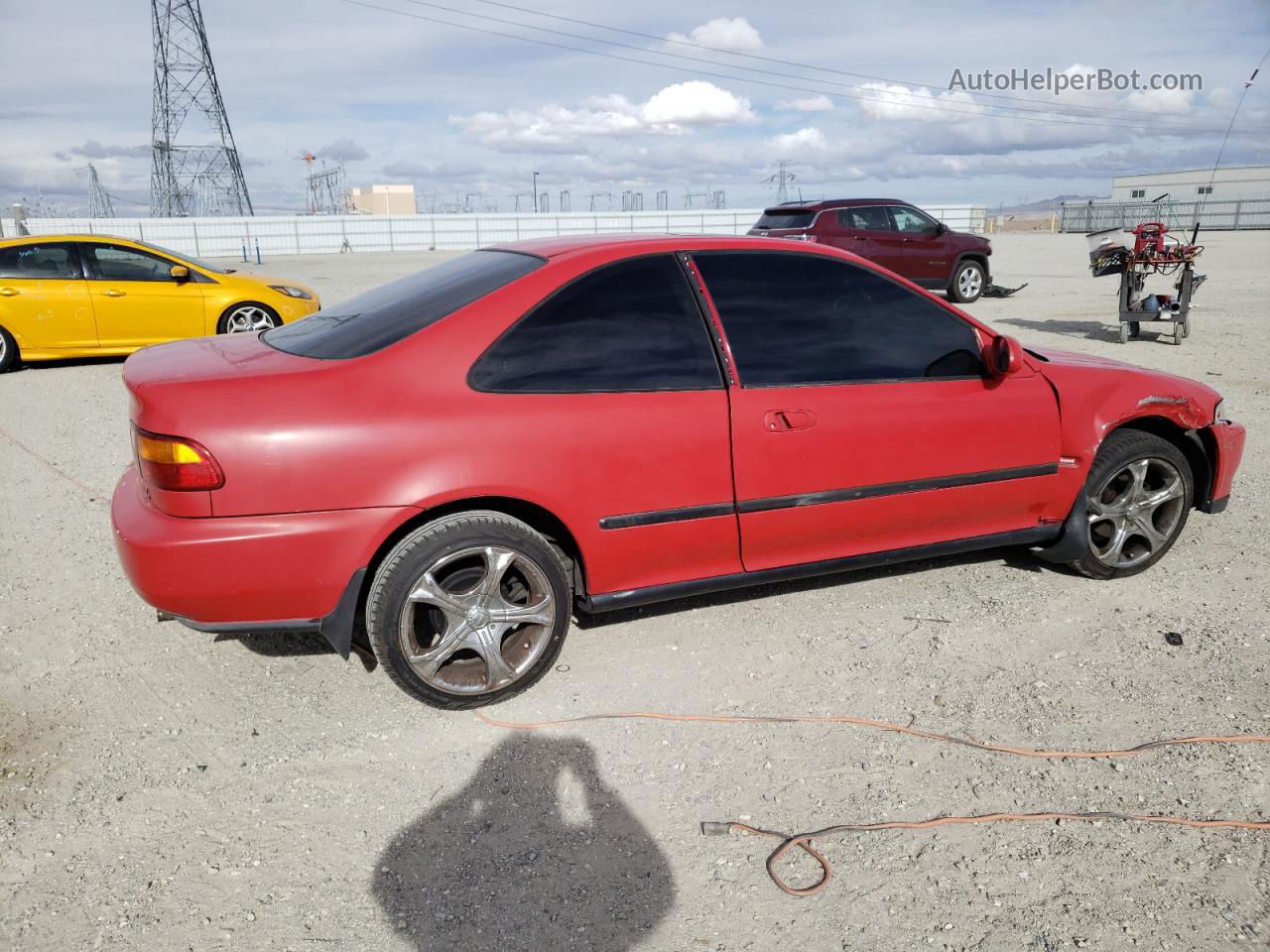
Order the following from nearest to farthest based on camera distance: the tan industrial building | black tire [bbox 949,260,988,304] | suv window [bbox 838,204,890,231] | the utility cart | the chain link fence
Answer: the utility cart
suv window [bbox 838,204,890,231]
black tire [bbox 949,260,988,304]
the chain link fence
the tan industrial building

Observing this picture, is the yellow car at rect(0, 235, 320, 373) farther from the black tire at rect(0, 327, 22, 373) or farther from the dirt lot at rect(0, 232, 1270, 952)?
the dirt lot at rect(0, 232, 1270, 952)

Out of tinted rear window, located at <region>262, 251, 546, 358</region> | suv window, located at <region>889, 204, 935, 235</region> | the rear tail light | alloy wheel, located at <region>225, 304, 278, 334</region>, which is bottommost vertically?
alloy wheel, located at <region>225, 304, 278, 334</region>

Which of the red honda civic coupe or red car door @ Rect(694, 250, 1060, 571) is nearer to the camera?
the red honda civic coupe

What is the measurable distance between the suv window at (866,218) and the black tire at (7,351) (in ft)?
37.4

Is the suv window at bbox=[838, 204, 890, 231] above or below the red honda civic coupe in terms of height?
above

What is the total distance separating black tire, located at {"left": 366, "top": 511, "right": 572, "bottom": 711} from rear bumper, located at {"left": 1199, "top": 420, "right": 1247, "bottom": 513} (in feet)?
10.6

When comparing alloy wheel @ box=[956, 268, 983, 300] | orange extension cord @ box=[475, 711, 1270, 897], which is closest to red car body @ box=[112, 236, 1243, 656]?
orange extension cord @ box=[475, 711, 1270, 897]

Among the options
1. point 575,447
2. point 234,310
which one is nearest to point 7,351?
point 234,310

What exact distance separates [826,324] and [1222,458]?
225 cm

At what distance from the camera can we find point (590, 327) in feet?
11.1

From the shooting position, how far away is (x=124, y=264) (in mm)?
10164

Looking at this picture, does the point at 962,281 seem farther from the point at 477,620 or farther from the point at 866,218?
the point at 477,620

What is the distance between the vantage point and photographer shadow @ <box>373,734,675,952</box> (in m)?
2.34

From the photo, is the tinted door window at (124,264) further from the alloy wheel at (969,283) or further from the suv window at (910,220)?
the alloy wheel at (969,283)
